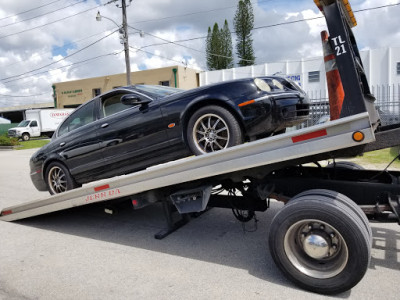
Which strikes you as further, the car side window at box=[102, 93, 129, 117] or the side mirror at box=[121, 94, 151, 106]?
the car side window at box=[102, 93, 129, 117]

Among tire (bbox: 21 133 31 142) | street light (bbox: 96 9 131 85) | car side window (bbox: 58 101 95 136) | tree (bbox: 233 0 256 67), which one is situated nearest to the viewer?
car side window (bbox: 58 101 95 136)

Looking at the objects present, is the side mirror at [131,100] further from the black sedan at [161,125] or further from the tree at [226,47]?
the tree at [226,47]

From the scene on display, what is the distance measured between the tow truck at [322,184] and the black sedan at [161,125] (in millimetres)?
486

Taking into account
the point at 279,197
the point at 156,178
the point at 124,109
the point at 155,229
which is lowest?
the point at 155,229

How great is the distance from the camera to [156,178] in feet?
12.3

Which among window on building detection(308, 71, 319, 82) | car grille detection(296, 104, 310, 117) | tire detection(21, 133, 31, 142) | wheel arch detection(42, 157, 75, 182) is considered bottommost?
tire detection(21, 133, 31, 142)

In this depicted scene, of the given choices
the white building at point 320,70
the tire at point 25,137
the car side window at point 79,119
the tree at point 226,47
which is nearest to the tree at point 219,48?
the tree at point 226,47

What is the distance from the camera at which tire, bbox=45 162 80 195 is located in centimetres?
523

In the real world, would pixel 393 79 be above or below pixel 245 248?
above

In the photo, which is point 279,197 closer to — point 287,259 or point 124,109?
point 287,259

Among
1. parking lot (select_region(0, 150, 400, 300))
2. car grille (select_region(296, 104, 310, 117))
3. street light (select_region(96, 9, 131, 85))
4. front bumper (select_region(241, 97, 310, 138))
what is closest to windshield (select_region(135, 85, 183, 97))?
front bumper (select_region(241, 97, 310, 138))

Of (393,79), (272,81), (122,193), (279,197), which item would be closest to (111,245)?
(122,193)

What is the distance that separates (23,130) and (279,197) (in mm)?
30503

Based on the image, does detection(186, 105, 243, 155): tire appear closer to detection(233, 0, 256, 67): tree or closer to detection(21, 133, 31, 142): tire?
detection(21, 133, 31, 142): tire
